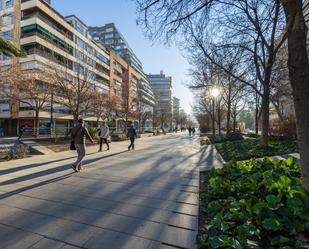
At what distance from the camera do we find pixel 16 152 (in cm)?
1024

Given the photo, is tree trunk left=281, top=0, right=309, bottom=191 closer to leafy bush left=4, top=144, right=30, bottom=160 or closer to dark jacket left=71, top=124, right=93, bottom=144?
dark jacket left=71, top=124, right=93, bottom=144

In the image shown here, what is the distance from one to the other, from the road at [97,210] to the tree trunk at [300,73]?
2127 mm

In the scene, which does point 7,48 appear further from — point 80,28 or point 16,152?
point 80,28

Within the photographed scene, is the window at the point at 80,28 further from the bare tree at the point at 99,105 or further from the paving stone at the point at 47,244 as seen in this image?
the paving stone at the point at 47,244

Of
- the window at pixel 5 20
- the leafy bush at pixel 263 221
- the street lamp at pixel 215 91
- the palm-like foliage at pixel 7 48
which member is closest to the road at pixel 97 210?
the leafy bush at pixel 263 221

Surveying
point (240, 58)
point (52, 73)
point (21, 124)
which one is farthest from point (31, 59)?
point (240, 58)

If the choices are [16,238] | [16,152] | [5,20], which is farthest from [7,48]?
[5,20]

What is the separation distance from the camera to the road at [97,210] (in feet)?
10.1

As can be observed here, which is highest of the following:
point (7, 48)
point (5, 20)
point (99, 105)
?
point (5, 20)

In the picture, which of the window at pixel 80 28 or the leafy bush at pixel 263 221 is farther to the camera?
the window at pixel 80 28

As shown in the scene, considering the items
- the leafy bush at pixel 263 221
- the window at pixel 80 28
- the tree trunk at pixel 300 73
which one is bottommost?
the leafy bush at pixel 263 221

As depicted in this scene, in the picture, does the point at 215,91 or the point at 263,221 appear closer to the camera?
the point at 263,221

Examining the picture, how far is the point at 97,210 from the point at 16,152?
26.4 feet

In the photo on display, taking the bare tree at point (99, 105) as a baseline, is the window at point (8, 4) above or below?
above
